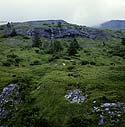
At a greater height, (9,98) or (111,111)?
(111,111)

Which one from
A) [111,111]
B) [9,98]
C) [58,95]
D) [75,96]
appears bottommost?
[9,98]

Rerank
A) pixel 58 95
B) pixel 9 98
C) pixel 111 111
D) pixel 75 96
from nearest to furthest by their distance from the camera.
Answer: pixel 111 111 < pixel 75 96 < pixel 58 95 < pixel 9 98

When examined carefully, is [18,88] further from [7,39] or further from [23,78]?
[7,39]

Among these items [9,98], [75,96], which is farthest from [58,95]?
[9,98]

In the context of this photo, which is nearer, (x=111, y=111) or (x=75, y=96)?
(x=111, y=111)

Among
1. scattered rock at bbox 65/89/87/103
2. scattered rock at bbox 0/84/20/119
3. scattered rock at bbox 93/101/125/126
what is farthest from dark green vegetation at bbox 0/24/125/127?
scattered rock at bbox 0/84/20/119

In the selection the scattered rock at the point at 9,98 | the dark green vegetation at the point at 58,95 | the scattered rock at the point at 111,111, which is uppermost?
the scattered rock at the point at 111,111

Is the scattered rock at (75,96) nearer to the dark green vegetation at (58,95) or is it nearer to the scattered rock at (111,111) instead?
the dark green vegetation at (58,95)

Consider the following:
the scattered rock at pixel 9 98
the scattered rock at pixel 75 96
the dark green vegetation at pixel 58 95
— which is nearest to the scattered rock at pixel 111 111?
the dark green vegetation at pixel 58 95

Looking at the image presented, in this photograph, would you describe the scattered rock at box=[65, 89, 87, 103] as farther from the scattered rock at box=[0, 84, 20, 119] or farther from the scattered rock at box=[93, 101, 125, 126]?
the scattered rock at box=[0, 84, 20, 119]

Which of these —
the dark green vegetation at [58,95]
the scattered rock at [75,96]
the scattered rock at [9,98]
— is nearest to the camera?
the dark green vegetation at [58,95]

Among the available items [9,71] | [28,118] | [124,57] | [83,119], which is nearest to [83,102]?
[83,119]

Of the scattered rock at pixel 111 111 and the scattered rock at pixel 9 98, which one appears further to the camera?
the scattered rock at pixel 9 98

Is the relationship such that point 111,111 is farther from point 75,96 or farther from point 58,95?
point 58,95
